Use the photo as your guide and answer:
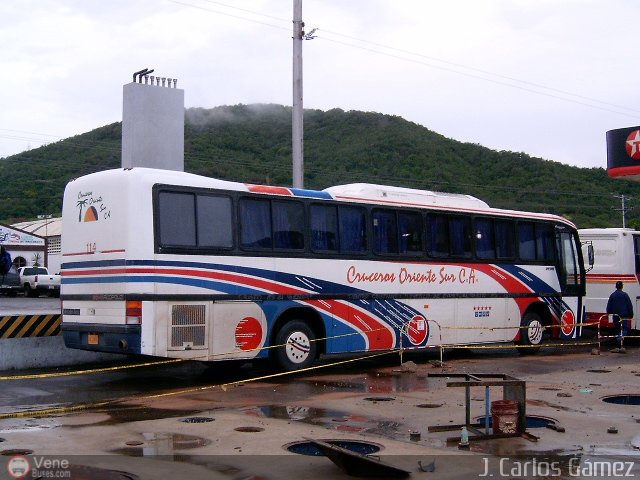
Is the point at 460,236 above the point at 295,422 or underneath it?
above

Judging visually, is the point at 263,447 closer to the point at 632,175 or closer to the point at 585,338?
the point at 632,175

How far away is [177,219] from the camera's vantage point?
43.1ft

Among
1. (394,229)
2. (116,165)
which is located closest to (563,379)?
(394,229)

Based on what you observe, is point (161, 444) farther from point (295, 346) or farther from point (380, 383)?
point (295, 346)

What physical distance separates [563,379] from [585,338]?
32.9ft

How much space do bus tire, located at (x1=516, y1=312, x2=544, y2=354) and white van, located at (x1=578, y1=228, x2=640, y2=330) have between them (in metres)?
3.43

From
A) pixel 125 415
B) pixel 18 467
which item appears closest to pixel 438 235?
pixel 125 415

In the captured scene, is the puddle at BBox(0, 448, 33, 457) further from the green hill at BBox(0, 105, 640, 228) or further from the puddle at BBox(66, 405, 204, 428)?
the green hill at BBox(0, 105, 640, 228)

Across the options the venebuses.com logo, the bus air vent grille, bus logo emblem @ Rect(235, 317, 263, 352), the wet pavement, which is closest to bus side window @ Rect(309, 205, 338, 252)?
bus logo emblem @ Rect(235, 317, 263, 352)

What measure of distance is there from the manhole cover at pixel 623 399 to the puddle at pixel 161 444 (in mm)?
6117

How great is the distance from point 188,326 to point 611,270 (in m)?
13.7

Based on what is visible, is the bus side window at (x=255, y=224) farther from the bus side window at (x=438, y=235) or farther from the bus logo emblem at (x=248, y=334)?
the bus side window at (x=438, y=235)

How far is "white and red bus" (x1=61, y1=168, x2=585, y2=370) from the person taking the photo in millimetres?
Answer: 12852

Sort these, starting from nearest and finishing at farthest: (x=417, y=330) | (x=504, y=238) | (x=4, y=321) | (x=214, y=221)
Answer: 1. (x=214, y=221)
2. (x=4, y=321)
3. (x=417, y=330)
4. (x=504, y=238)
